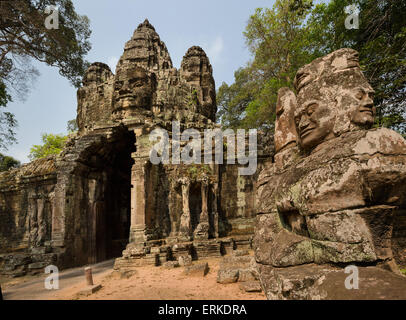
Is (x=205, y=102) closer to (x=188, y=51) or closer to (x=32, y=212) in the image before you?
(x=188, y=51)

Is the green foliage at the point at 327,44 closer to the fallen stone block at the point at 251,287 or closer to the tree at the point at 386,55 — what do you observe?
the tree at the point at 386,55

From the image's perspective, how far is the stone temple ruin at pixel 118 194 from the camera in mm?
9086

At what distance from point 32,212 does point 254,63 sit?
50.1 ft

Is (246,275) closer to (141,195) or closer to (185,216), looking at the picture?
(185,216)

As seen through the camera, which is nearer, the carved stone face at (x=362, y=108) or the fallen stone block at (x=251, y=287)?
the carved stone face at (x=362, y=108)

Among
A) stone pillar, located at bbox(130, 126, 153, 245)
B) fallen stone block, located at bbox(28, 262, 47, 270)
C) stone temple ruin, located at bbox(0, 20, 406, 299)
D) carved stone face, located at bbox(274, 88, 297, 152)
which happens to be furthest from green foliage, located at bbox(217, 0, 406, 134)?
fallen stone block, located at bbox(28, 262, 47, 270)

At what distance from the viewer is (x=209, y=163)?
9.80m

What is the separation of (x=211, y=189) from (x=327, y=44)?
10.4m

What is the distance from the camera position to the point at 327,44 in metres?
13.1

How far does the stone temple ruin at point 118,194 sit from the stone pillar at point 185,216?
0.12 feet

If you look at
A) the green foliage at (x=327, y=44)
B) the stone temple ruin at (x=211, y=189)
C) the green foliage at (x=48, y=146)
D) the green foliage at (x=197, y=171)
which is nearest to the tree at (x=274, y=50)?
the green foliage at (x=327, y=44)

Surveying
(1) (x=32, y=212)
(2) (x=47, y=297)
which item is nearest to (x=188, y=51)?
(1) (x=32, y=212)

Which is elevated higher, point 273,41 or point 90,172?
point 273,41

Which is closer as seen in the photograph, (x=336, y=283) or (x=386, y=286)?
(x=386, y=286)
